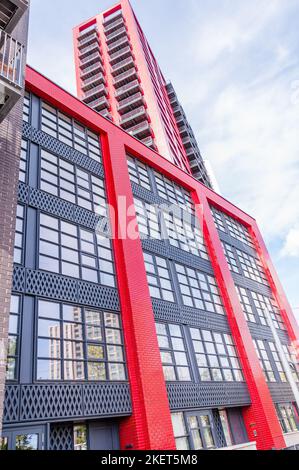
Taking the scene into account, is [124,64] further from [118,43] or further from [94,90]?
[94,90]

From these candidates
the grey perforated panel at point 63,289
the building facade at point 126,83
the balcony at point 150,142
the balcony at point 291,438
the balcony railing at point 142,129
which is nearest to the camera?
the grey perforated panel at point 63,289

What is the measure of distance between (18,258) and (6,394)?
4010 mm

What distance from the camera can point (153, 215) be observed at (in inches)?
714

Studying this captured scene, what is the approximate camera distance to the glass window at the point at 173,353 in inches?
516

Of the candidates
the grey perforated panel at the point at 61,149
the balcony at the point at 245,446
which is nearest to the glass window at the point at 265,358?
the balcony at the point at 245,446

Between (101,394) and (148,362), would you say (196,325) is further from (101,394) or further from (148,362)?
(101,394)

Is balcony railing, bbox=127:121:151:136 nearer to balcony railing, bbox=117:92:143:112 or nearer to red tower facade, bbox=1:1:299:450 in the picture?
balcony railing, bbox=117:92:143:112

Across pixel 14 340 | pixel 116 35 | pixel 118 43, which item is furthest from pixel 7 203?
pixel 116 35

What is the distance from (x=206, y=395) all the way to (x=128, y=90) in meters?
36.4

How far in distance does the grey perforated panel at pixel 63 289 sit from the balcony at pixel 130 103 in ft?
104

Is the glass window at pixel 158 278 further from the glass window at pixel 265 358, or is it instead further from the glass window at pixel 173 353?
the glass window at pixel 265 358

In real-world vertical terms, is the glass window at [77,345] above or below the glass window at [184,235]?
below

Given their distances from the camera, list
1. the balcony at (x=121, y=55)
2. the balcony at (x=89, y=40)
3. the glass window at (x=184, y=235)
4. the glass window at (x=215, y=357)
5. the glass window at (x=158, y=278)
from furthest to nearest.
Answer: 1. the balcony at (x=89, y=40)
2. the balcony at (x=121, y=55)
3. the glass window at (x=184, y=235)
4. the glass window at (x=158, y=278)
5. the glass window at (x=215, y=357)
